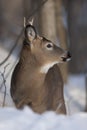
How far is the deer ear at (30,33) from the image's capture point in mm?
6835

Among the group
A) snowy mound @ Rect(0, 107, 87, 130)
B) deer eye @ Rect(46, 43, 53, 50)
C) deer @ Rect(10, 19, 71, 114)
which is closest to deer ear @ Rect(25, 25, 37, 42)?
deer @ Rect(10, 19, 71, 114)

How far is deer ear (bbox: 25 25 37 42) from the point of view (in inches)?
269

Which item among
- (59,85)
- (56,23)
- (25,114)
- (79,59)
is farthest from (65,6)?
(25,114)

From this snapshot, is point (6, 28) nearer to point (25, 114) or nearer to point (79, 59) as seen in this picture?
point (79, 59)

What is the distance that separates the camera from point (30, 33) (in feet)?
22.7

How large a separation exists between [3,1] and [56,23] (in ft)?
47.3

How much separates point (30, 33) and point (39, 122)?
3009 millimetres

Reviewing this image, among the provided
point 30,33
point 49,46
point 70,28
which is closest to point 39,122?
point 30,33

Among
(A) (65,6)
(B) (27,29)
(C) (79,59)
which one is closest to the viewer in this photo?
(B) (27,29)

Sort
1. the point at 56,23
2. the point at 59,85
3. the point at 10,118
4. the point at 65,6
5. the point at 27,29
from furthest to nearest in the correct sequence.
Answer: the point at 65,6 < the point at 56,23 < the point at 59,85 < the point at 27,29 < the point at 10,118

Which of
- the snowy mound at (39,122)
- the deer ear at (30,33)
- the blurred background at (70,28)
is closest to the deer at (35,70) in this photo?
the deer ear at (30,33)

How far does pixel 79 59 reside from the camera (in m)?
24.1

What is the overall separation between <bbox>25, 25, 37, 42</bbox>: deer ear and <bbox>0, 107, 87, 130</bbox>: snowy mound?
271 centimetres

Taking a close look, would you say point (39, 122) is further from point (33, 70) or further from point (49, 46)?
point (49, 46)
